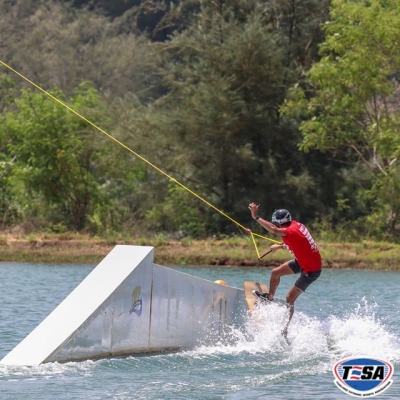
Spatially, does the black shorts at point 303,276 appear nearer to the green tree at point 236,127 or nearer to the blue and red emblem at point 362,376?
the blue and red emblem at point 362,376

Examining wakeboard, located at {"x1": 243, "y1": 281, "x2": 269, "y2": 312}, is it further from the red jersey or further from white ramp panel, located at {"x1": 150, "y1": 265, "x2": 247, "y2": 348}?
the red jersey

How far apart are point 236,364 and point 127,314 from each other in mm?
1544

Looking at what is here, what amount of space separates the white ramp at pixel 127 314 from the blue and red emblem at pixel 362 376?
93.8 inches

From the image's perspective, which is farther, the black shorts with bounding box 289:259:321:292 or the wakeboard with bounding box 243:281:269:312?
the wakeboard with bounding box 243:281:269:312

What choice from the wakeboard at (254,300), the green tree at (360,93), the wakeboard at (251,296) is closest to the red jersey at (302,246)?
the wakeboard at (254,300)

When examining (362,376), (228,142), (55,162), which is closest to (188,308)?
(362,376)

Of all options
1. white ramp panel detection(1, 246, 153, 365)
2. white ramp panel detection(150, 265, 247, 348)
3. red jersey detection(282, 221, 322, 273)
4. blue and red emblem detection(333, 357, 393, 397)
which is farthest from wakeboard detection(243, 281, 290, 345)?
white ramp panel detection(1, 246, 153, 365)

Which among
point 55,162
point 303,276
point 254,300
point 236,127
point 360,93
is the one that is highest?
point 360,93

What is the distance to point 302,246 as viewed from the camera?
16.0 metres

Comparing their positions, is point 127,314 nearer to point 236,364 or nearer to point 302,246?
point 236,364

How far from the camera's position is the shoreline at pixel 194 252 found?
3170 centimetres

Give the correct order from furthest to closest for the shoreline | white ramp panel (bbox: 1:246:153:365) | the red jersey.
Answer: the shoreline, the red jersey, white ramp panel (bbox: 1:246:153:365)

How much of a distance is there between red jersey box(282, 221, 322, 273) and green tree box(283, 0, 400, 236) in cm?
1960

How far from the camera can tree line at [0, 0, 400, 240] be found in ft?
126
